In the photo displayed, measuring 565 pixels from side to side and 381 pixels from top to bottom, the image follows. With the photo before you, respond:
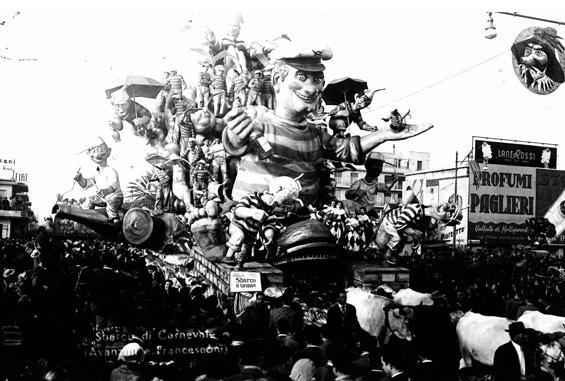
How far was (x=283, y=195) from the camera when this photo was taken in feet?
47.5

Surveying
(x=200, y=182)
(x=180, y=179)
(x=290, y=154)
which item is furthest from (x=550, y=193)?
(x=290, y=154)

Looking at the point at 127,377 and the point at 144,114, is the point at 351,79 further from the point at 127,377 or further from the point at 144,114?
the point at 127,377

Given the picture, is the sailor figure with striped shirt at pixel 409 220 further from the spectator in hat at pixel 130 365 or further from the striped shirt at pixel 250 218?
the spectator in hat at pixel 130 365

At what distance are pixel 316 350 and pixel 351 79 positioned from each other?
14.5 meters

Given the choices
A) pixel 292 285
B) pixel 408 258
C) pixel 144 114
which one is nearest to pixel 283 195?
pixel 292 285

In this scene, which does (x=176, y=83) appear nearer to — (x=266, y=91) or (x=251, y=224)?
(x=266, y=91)

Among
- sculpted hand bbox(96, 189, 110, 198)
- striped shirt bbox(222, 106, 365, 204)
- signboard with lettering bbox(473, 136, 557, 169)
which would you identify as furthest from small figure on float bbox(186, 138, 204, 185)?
signboard with lettering bbox(473, 136, 557, 169)

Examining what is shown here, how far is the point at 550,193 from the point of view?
40.6 m

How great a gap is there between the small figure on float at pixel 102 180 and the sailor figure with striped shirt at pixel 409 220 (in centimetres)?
797

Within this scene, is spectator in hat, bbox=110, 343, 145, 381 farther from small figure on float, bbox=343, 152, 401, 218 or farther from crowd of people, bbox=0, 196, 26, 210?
crowd of people, bbox=0, 196, 26, 210

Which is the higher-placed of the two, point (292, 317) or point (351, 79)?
point (351, 79)

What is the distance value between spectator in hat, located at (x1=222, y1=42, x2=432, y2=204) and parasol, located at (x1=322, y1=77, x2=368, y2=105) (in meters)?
2.61

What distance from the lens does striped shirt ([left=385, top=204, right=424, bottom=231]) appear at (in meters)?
15.0

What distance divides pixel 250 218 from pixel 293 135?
12.3 feet
